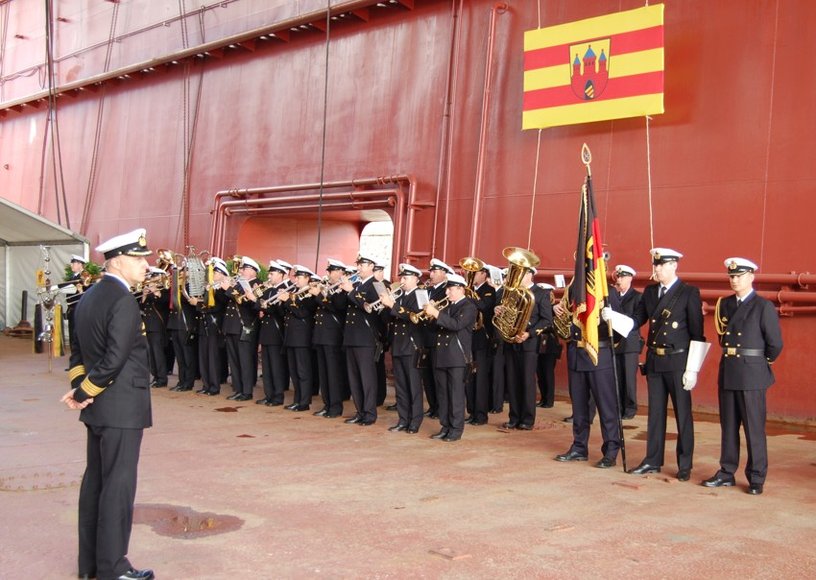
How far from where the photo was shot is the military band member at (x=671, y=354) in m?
6.22

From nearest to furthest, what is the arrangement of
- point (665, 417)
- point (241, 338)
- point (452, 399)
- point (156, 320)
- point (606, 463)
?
1. point (665, 417)
2. point (606, 463)
3. point (452, 399)
4. point (241, 338)
5. point (156, 320)

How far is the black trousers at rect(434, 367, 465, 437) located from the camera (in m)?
7.51

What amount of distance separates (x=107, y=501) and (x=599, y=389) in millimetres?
4181

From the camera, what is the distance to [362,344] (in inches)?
333

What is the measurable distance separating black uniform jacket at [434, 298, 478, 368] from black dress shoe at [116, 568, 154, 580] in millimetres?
4096

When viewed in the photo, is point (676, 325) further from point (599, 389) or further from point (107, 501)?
point (107, 501)

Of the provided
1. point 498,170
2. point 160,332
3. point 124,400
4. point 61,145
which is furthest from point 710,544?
point 61,145

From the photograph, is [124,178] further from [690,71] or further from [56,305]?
[690,71]

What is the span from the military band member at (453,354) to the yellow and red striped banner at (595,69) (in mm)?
3744

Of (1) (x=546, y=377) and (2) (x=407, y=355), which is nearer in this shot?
(2) (x=407, y=355)

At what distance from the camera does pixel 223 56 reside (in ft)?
51.2

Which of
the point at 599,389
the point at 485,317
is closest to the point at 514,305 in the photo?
the point at 485,317

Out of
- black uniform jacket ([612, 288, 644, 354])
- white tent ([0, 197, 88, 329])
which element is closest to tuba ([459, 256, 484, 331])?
black uniform jacket ([612, 288, 644, 354])

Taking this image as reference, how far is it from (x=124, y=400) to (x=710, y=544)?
3.19 metres
